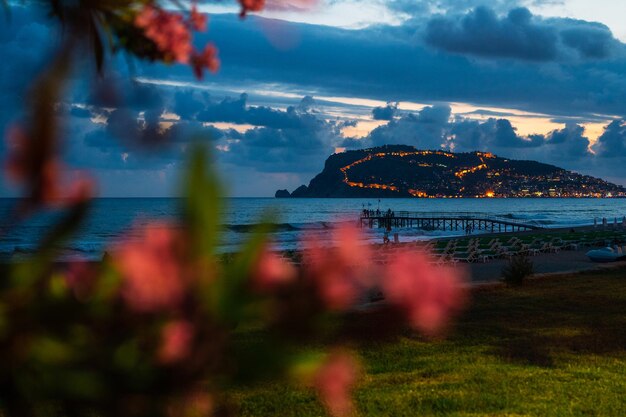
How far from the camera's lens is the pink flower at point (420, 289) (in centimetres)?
62

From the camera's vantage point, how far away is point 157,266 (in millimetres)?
550

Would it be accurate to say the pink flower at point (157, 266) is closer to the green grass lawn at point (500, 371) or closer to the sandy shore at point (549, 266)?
the green grass lawn at point (500, 371)

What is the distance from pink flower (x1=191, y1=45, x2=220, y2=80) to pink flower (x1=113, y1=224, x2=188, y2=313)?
497 millimetres

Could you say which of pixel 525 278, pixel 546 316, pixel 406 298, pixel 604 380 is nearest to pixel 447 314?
pixel 406 298

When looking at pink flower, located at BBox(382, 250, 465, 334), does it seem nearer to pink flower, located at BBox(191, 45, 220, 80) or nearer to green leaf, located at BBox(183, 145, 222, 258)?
green leaf, located at BBox(183, 145, 222, 258)

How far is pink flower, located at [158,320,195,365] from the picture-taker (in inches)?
22.5

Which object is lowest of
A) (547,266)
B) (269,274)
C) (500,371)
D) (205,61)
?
(547,266)

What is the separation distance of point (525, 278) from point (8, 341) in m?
21.3

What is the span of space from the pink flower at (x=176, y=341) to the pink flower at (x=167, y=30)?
0.50 m

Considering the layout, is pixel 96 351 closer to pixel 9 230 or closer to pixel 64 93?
pixel 9 230

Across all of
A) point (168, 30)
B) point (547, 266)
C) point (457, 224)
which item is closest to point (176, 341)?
point (168, 30)

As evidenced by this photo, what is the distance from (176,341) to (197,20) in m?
0.60

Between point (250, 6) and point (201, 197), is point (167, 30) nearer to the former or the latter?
point (250, 6)

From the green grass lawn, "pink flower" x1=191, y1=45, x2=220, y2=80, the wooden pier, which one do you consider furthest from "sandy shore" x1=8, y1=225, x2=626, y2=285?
the wooden pier
